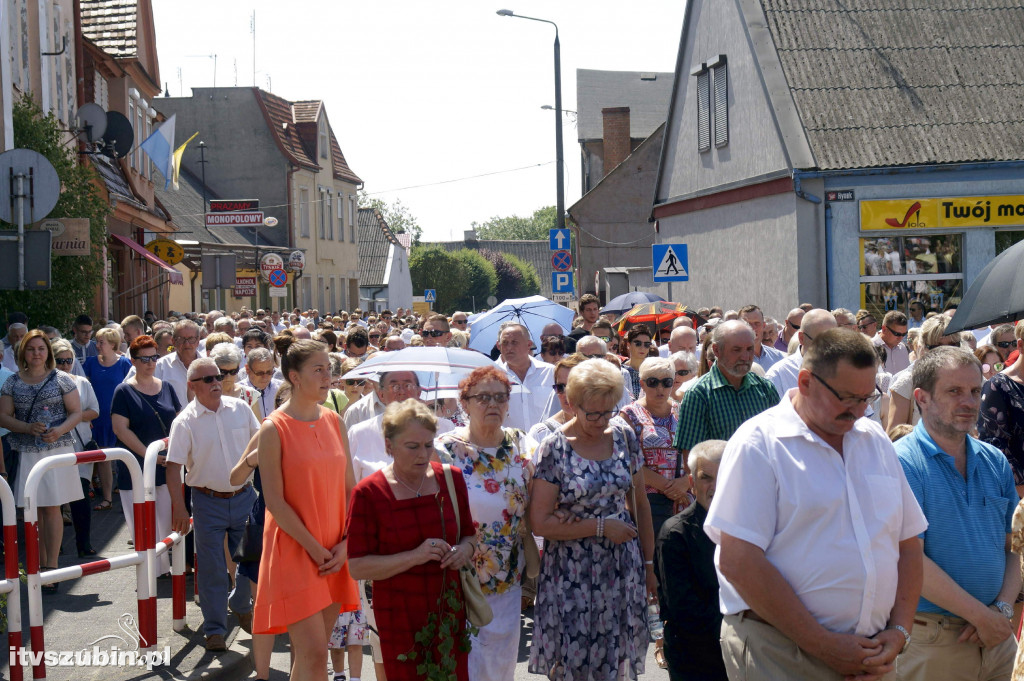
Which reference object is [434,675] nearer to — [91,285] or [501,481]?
[501,481]

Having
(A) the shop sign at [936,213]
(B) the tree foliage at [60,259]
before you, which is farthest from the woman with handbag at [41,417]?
(A) the shop sign at [936,213]

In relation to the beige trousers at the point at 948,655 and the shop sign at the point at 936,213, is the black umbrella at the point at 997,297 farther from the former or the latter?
the shop sign at the point at 936,213

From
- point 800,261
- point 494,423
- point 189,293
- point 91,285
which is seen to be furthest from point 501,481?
point 189,293

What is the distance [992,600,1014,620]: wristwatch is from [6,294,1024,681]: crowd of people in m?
0.01

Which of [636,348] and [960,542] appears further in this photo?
[636,348]

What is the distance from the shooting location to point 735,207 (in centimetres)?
2456

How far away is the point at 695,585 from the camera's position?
16.8 ft

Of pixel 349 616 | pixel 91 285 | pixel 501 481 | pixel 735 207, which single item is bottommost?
pixel 349 616

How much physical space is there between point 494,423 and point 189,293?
35.0 metres

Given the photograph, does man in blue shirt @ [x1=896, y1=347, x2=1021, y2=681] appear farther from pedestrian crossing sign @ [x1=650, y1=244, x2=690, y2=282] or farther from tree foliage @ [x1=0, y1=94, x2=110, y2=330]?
pedestrian crossing sign @ [x1=650, y1=244, x2=690, y2=282]

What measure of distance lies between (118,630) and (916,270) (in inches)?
686

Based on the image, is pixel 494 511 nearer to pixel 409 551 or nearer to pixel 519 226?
pixel 409 551

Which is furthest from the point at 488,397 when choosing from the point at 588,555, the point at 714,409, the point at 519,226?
the point at 519,226

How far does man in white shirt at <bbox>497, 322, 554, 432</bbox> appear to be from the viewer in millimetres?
9172
